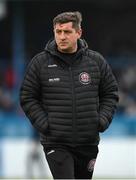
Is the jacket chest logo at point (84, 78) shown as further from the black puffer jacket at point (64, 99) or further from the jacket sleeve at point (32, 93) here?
the jacket sleeve at point (32, 93)

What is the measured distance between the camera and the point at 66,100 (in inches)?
346

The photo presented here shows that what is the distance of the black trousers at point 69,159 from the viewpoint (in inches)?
346

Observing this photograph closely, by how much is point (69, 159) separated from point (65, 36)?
1.17 m

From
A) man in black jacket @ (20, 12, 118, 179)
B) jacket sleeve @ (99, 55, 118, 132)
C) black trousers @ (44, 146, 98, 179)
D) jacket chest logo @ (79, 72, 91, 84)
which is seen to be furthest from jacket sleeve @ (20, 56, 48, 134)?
jacket sleeve @ (99, 55, 118, 132)

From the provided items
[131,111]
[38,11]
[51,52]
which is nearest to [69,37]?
[51,52]

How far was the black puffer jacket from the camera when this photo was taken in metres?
8.77

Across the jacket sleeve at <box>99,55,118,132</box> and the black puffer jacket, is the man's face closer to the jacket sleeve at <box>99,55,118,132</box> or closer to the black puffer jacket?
the black puffer jacket

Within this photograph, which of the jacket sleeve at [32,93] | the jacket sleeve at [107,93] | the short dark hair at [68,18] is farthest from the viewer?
the jacket sleeve at [107,93]

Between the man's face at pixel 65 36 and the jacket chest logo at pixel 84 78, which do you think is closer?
the man's face at pixel 65 36

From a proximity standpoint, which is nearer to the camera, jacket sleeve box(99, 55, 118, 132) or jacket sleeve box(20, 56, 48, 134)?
jacket sleeve box(20, 56, 48, 134)

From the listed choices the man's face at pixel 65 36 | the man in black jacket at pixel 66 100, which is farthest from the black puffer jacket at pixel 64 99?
the man's face at pixel 65 36

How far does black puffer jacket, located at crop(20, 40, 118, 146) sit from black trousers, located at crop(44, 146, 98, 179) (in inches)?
3.0

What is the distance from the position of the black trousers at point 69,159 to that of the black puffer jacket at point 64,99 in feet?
0.25

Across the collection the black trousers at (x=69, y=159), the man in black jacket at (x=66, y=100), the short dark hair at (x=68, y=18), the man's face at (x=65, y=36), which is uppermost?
the short dark hair at (x=68, y=18)
